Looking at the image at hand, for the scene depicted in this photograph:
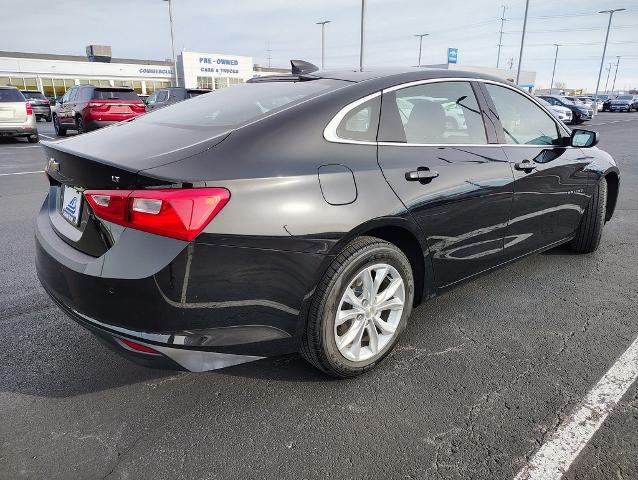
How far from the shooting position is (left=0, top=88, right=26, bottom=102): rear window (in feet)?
44.3

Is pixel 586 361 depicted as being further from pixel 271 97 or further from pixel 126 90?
pixel 126 90

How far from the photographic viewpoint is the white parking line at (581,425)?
191 centimetres

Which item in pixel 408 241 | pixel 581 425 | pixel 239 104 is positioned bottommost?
pixel 581 425

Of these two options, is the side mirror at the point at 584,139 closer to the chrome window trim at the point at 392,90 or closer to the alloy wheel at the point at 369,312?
the chrome window trim at the point at 392,90

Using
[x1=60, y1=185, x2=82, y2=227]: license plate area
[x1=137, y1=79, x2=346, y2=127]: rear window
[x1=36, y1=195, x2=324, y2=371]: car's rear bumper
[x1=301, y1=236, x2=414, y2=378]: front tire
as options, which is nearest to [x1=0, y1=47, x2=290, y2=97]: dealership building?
[x1=137, y1=79, x2=346, y2=127]: rear window

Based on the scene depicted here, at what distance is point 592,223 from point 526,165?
4.82ft

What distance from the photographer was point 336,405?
2.32 metres

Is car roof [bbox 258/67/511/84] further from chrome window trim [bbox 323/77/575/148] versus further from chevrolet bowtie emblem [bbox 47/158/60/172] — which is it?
chevrolet bowtie emblem [bbox 47/158/60/172]

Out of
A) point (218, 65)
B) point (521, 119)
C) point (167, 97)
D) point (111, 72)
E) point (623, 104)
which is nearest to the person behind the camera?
point (521, 119)

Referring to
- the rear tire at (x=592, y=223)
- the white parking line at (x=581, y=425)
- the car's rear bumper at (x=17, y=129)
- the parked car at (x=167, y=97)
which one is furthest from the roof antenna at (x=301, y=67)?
the car's rear bumper at (x=17, y=129)

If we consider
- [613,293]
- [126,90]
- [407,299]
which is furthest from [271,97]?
[126,90]

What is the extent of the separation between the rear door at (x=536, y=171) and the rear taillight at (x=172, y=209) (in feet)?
7.18

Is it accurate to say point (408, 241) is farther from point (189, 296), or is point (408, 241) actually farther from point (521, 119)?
point (521, 119)

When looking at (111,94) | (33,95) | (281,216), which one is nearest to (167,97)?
(111,94)
